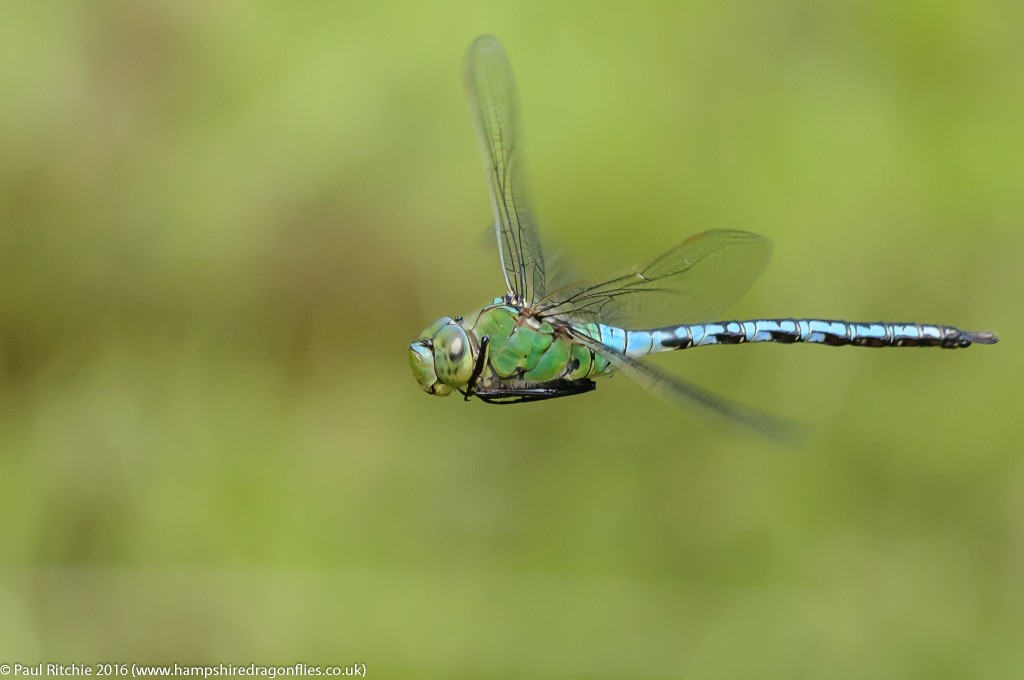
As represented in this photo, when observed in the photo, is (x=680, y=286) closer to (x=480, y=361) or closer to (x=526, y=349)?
(x=526, y=349)

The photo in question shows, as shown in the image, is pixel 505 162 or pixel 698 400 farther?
pixel 505 162

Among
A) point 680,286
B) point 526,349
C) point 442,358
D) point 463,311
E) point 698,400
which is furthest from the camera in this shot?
point 463,311

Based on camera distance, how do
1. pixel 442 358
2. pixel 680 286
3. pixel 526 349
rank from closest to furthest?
pixel 442 358
pixel 526 349
pixel 680 286

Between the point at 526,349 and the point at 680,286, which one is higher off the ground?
the point at 680,286

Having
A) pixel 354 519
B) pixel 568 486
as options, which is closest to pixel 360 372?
pixel 354 519

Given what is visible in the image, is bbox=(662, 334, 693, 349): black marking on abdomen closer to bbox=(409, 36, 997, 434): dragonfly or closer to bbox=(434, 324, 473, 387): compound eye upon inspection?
bbox=(409, 36, 997, 434): dragonfly

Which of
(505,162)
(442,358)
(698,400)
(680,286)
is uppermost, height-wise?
(505,162)

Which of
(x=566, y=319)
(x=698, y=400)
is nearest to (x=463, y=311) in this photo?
(x=566, y=319)

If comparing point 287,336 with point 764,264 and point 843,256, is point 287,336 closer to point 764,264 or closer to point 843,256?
point 764,264
